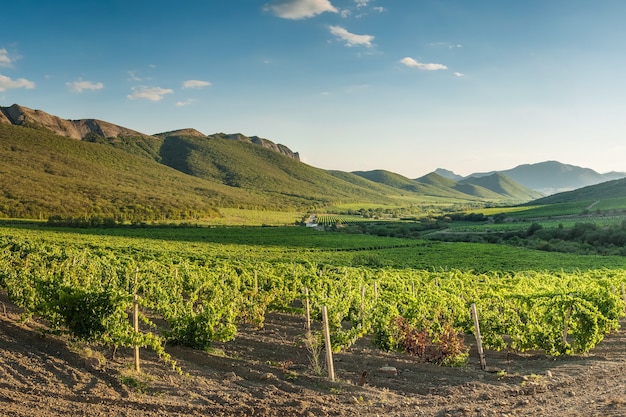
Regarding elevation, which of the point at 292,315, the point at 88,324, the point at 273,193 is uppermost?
the point at 273,193

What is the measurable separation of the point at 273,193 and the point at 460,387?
190721mm

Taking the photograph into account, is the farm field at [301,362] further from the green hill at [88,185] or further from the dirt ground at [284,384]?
the green hill at [88,185]

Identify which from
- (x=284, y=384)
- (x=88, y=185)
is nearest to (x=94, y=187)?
(x=88, y=185)

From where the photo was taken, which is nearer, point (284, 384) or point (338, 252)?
point (284, 384)

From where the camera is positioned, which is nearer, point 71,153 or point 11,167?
point 11,167

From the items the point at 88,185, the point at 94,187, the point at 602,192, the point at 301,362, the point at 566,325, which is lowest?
the point at 301,362

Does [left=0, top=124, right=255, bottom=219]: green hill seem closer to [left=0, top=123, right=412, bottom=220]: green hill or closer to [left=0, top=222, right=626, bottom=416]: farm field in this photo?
[left=0, top=123, right=412, bottom=220]: green hill

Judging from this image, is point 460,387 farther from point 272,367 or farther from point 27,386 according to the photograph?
point 27,386

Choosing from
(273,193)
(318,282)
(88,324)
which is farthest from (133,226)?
(273,193)

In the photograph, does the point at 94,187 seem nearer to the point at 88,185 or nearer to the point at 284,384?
the point at 88,185

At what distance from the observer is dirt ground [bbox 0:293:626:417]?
870cm

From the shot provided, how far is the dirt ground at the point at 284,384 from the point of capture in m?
8.70

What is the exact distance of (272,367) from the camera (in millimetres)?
11867

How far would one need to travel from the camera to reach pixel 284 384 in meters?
10.5
